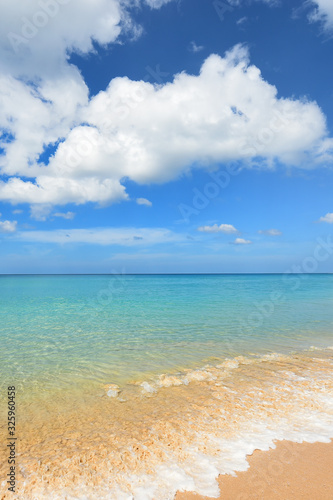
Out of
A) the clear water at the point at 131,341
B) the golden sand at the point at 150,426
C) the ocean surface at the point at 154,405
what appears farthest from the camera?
the clear water at the point at 131,341

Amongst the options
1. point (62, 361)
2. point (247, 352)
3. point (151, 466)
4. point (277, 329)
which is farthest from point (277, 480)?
point (277, 329)

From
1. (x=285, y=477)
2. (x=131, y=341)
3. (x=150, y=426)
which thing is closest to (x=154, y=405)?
(x=150, y=426)

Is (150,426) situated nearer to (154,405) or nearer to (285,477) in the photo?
(154,405)

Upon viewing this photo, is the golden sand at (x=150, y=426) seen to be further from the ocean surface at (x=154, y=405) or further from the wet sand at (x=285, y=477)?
the wet sand at (x=285, y=477)

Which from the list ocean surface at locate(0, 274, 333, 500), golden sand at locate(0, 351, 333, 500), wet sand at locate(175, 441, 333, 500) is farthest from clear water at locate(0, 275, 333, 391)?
wet sand at locate(175, 441, 333, 500)

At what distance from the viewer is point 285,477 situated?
16.4 feet

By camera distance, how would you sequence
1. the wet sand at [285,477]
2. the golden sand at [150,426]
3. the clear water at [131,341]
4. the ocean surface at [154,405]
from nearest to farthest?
the wet sand at [285,477], the golden sand at [150,426], the ocean surface at [154,405], the clear water at [131,341]

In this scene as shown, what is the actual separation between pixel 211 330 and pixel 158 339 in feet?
13.2

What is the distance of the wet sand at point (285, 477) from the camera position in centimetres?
459

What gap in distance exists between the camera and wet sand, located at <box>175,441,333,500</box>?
4.59 m

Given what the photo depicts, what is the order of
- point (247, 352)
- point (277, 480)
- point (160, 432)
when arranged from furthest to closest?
point (247, 352), point (160, 432), point (277, 480)

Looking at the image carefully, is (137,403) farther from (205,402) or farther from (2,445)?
(2,445)

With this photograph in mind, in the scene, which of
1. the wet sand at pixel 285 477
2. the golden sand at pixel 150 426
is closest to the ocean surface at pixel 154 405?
the golden sand at pixel 150 426

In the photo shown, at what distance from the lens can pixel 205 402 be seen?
321 inches
